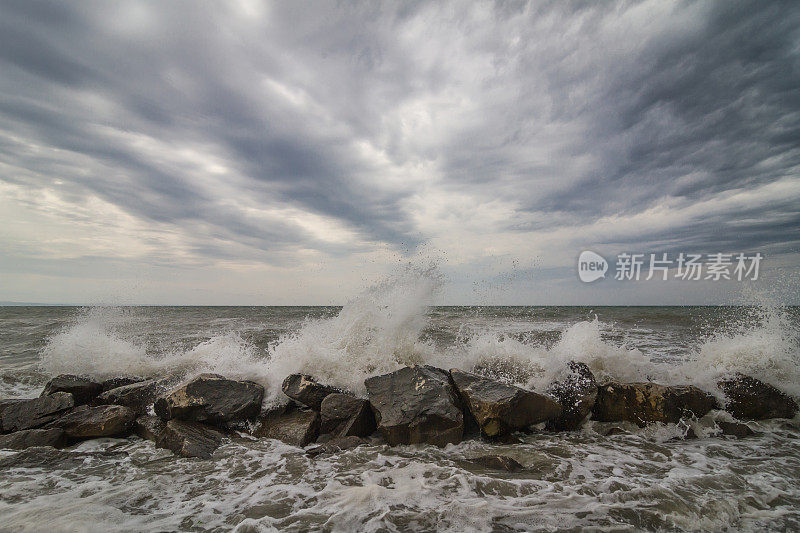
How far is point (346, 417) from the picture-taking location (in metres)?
4.88

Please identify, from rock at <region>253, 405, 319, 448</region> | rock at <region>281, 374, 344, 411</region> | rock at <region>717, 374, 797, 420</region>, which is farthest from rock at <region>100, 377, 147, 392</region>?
rock at <region>717, 374, 797, 420</region>

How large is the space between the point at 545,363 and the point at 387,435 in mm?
3174

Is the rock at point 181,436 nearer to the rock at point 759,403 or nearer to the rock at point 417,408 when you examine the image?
the rock at point 417,408

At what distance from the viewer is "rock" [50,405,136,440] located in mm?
4750

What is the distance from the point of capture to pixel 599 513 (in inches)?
115

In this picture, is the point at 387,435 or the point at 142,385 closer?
the point at 387,435

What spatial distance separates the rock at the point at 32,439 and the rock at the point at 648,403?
7465 mm

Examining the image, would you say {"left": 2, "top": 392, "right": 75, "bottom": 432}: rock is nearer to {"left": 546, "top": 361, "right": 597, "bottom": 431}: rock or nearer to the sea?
the sea

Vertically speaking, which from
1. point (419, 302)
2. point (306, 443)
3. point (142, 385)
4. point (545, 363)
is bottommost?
point (306, 443)

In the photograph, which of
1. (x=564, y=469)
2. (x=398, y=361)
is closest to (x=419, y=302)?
(x=398, y=361)

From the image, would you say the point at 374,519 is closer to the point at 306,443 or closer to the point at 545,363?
the point at 306,443

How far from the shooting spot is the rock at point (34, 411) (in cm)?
487

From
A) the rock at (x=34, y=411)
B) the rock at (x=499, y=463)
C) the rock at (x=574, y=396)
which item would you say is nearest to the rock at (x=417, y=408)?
the rock at (x=499, y=463)

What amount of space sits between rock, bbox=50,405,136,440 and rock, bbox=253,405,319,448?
1.86 meters
